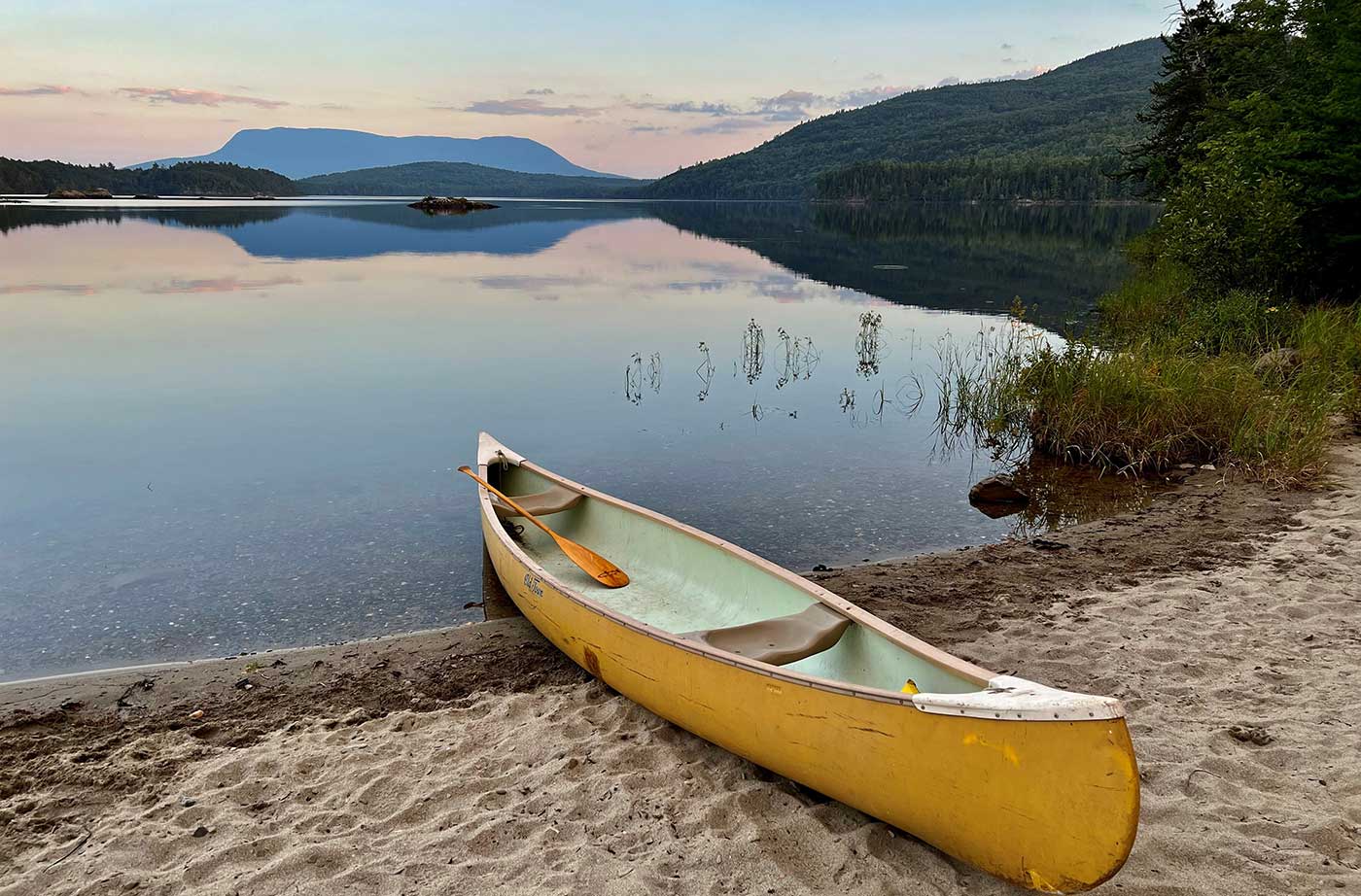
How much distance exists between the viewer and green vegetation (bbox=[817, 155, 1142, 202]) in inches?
4670

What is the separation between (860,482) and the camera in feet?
34.6

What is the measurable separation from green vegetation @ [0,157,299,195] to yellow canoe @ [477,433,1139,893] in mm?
154387

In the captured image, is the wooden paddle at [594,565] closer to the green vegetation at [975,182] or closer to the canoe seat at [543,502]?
the canoe seat at [543,502]

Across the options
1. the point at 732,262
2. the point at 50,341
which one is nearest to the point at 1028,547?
the point at 50,341

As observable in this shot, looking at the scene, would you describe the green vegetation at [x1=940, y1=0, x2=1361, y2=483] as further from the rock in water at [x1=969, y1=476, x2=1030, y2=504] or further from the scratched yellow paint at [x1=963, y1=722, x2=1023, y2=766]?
the scratched yellow paint at [x1=963, y1=722, x2=1023, y2=766]

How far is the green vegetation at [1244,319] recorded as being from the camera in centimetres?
1045

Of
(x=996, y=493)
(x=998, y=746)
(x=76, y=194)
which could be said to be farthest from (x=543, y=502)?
(x=76, y=194)

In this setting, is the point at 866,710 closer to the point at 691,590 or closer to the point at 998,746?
the point at 998,746

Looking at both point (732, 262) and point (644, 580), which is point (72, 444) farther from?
point (732, 262)

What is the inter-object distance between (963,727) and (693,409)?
10.8 metres

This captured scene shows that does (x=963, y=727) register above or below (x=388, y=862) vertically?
above

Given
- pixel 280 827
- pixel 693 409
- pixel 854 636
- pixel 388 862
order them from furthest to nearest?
1. pixel 693 409
2. pixel 854 636
3. pixel 280 827
4. pixel 388 862

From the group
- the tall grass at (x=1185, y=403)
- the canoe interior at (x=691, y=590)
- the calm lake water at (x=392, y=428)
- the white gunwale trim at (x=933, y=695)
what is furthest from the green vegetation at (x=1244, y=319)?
the white gunwale trim at (x=933, y=695)

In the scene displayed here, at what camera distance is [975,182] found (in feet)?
424
